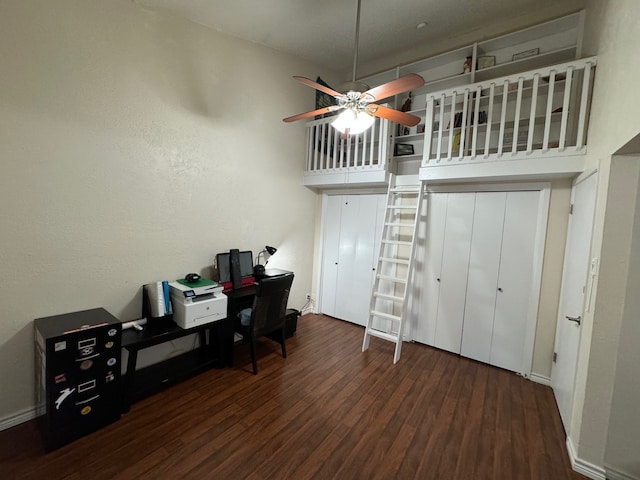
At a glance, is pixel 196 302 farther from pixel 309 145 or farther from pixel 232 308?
pixel 309 145

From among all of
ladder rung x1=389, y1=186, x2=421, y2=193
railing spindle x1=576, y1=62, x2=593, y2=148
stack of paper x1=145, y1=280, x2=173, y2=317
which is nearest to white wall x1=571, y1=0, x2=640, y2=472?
railing spindle x1=576, y1=62, x2=593, y2=148

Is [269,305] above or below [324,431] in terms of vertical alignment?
above

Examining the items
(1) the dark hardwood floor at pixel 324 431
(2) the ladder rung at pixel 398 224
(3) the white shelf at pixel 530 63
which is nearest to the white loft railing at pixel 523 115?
(3) the white shelf at pixel 530 63

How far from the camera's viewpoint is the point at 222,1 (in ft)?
8.02

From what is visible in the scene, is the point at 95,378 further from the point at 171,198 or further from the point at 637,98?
the point at 637,98

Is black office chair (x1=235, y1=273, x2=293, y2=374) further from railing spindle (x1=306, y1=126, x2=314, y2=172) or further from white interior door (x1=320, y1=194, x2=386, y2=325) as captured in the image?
railing spindle (x1=306, y1=126, x2=314, y2=172)

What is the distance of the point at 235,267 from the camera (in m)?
3.02

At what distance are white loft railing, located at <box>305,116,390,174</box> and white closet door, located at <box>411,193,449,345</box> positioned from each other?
2.85 ft

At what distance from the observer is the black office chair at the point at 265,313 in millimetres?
2611

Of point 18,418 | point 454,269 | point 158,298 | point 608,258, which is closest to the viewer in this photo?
point 608,258

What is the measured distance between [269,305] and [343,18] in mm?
3102

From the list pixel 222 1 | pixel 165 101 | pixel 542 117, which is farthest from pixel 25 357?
pixel 542 117

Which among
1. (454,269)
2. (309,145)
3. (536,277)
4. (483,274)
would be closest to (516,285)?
(536,277)

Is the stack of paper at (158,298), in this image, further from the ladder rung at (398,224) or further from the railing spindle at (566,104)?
the railing spindle at (566,104)
